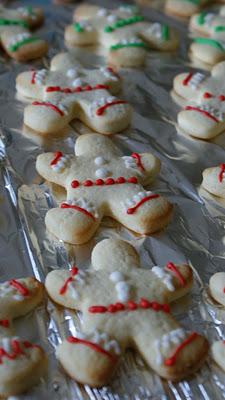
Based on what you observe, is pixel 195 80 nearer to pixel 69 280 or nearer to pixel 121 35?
pixel 121 35

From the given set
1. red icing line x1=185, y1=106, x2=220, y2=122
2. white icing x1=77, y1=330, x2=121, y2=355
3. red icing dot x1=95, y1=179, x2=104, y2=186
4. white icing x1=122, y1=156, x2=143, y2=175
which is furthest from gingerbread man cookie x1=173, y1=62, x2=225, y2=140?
white icing x1=77, y1=330, x2=121, y2=355

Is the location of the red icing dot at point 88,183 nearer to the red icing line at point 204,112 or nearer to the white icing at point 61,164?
the white icing at point 61,164

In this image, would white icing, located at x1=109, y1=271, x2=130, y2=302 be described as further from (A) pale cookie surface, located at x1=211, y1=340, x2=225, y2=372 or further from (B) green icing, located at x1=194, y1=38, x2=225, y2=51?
(B) green icing, located at x1=194, y1=38, x2=225, y2=51

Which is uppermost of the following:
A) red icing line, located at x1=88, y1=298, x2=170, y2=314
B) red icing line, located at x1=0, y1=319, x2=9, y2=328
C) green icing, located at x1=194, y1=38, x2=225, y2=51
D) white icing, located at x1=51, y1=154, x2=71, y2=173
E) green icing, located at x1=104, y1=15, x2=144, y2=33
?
green icing, located at x1=104, y1=15, x2=144, y2=33

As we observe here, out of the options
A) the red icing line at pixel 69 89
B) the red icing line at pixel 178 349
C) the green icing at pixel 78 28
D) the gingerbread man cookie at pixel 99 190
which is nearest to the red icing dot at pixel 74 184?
the gingerbread man cookie at pixel 99 190

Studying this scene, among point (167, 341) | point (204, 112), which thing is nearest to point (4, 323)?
point (167, 341)
